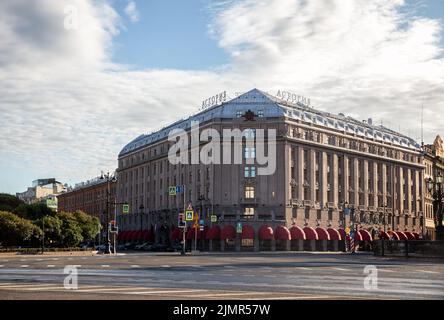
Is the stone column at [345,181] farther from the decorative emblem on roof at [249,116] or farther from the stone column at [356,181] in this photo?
the decorative emblem on roof at [249,116]

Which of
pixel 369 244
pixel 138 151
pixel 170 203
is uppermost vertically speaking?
pixel 138 151

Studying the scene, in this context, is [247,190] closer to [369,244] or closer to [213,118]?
[213,118]

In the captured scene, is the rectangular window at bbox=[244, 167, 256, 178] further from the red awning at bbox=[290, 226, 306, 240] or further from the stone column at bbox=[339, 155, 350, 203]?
the stone column at bbox=[339, 155, 350, 203]

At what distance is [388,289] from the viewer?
2209 centimetres

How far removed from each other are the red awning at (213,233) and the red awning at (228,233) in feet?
2.76

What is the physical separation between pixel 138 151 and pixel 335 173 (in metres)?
45.6

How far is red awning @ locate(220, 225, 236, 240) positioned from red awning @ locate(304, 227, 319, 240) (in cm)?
1234

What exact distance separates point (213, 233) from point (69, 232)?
72.1 feet

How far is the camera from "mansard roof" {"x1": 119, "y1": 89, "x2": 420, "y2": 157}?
98875 mm

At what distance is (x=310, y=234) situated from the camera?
96.4m

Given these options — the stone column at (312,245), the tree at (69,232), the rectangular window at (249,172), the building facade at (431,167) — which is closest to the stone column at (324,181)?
the stone column at (312,245)

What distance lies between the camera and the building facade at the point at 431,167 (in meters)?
130
